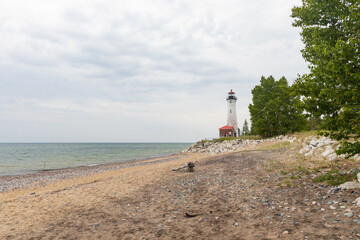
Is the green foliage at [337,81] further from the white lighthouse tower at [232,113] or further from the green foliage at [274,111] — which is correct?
the white lighthouse tower at [232,113]

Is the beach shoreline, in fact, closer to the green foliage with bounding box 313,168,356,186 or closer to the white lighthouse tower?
the green foliage with bounding box 313,168,356,186

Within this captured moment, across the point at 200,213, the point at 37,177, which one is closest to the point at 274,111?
the point at 200,213

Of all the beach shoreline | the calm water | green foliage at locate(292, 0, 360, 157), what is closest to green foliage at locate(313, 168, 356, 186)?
green foliage at locate(292, 0, 360, 157)

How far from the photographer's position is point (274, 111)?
145 feet

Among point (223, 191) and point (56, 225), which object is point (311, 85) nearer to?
point (223, 191)

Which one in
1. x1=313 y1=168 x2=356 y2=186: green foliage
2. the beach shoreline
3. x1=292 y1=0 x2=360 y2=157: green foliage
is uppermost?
x1=292 y1=0 x2=360 y2=157: green foliage

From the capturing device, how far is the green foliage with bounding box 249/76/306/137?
43.7 m

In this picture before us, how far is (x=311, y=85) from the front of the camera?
9.14m

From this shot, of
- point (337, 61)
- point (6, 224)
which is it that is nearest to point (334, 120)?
point (337, 61)

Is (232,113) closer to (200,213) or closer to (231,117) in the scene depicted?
(231,117)

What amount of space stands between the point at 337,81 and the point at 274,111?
37.9 m

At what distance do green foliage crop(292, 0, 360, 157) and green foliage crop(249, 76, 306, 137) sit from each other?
3214cm

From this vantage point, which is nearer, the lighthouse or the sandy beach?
the sandy beach

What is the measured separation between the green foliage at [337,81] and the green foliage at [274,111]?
32145 millimetres
